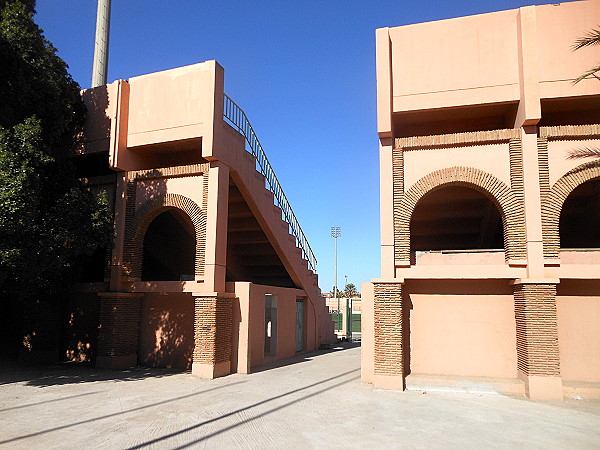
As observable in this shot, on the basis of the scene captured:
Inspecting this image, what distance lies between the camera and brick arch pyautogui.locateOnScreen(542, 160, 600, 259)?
1101cm

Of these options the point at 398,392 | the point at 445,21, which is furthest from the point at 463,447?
the point at 445,21

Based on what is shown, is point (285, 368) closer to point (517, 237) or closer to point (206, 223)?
point (206, 223)

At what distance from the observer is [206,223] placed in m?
13.5

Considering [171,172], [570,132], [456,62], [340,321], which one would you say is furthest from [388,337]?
[340,321]

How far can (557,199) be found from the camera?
11.1 metres

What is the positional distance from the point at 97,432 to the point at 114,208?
28.4 ft

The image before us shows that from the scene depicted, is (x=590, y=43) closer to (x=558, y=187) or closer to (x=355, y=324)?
(x=558, y=187)

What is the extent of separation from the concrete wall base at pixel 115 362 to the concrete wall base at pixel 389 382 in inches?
304

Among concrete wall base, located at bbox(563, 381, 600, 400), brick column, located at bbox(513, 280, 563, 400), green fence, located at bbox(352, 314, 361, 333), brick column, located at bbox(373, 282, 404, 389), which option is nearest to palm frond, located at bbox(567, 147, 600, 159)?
brick column, located at bbox(513, 280, 563, 400)

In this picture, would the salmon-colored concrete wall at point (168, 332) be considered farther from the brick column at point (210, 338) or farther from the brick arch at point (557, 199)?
the brick arch at point (557, 199)

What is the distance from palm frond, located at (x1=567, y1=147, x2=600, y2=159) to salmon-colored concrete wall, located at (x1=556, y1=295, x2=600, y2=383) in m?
3.38

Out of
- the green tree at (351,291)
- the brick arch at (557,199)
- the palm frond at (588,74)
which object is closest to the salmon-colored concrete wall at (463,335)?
the brick arch at (557,199)

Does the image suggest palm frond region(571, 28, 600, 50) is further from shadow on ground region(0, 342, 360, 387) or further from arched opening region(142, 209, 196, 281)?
arched opening region(142, 209, 196, 281)

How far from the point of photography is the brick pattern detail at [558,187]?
1102 centimetres
